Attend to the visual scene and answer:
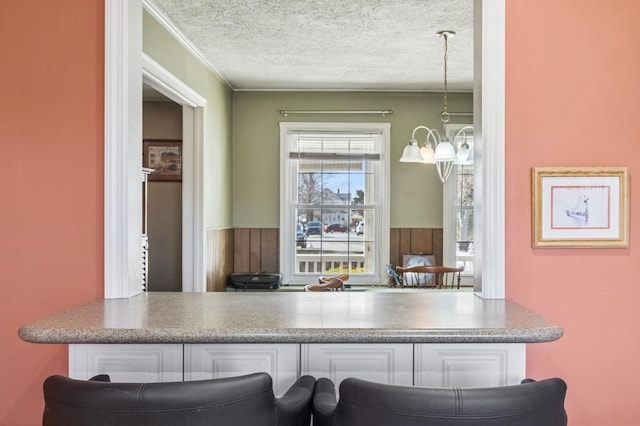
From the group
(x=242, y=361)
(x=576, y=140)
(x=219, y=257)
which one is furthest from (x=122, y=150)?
(x=219, y=257)

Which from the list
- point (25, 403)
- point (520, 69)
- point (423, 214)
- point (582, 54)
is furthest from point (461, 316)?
point (423, 214)

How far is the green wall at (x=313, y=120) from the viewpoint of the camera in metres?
5.15

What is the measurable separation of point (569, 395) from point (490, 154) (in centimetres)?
87

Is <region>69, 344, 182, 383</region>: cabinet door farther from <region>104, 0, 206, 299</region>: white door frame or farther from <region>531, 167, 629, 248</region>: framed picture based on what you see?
<region>531, 167, 629, 248</region>: framed picture

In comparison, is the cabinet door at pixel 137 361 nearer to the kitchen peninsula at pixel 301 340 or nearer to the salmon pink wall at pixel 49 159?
the kitchen peninsula at pixel 301 340

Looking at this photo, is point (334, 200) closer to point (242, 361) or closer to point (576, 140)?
point (576, 140)

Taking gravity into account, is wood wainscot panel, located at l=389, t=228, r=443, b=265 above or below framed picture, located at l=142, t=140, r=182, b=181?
below

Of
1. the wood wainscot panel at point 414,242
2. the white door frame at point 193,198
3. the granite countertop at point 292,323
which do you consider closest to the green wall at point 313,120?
the wood wainscot panel at point 414,242

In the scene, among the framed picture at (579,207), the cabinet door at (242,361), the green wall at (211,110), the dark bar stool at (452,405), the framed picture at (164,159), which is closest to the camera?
the dark bar stool at (452,405)

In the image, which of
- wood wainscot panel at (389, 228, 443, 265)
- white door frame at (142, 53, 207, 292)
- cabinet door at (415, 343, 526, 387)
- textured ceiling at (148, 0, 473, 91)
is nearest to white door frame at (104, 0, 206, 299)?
cabinet door at (415, 343, 526, 387)

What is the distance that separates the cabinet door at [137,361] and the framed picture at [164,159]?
12.0 feet

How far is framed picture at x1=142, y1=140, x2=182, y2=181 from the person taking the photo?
4836 mm

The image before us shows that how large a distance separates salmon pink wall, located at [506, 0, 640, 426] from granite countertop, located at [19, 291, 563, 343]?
243mm

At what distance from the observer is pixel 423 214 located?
5.16 meters
